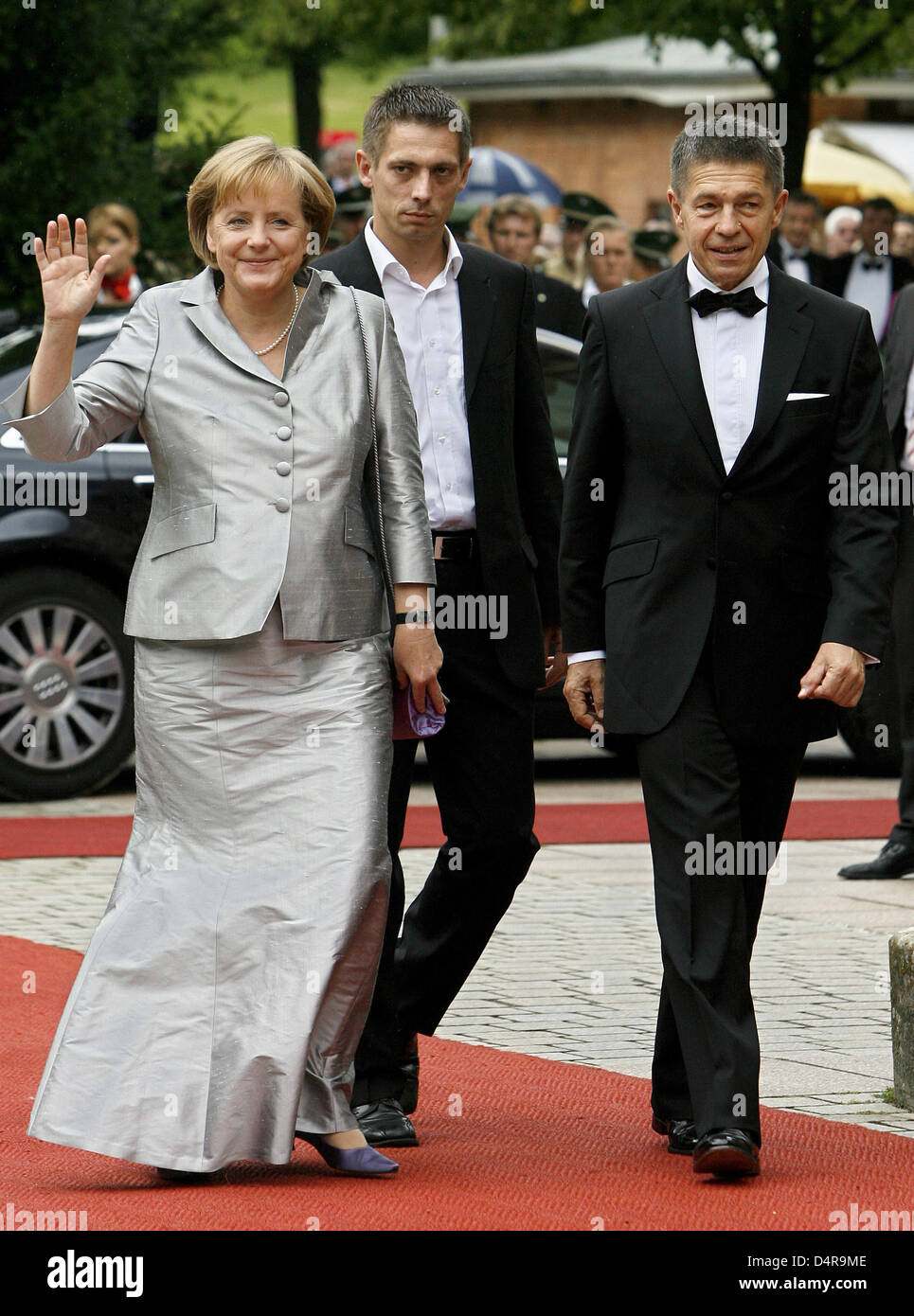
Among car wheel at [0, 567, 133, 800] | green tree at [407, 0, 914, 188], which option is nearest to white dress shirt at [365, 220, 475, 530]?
car wheel at [0, 567, 133, 800]

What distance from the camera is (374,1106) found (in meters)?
5.50

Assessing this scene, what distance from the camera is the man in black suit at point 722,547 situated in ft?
17.0

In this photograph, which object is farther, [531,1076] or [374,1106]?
[531,1076]

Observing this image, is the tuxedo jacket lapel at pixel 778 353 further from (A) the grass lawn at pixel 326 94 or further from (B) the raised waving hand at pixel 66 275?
(A) the grass lawn at pixel 326 94

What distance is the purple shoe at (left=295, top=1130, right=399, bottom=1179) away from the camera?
16.8 ft

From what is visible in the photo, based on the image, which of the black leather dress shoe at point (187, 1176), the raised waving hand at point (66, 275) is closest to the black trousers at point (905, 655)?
the black leather dress shoe at point (187, 1176)

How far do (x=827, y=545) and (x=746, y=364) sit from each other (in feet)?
1.38

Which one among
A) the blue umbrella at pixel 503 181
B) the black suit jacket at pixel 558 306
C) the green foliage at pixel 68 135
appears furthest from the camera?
the blue umbrella at pixel 503 181

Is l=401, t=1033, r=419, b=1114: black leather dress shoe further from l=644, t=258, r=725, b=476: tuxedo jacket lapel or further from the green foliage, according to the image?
the green foliage

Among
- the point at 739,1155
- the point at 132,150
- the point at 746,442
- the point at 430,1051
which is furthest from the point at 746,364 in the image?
the point at 132,150

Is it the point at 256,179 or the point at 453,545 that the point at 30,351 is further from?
the point at 256,179

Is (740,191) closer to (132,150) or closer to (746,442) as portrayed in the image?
(746,442)

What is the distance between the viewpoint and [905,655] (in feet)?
30.4
